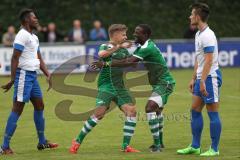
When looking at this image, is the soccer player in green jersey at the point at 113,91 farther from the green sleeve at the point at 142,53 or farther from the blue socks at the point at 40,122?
the blue socks at the point at 40,122

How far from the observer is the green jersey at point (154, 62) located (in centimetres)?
1153

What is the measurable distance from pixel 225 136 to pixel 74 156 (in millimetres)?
3532

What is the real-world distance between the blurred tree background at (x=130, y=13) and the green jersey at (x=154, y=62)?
70.3ft

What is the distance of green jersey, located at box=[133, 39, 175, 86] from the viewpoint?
11.5 metres

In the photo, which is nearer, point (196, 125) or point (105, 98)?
point (196, 125)

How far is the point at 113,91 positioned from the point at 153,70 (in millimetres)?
766

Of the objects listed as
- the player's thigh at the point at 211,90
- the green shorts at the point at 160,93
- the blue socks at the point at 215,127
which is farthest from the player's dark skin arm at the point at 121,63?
the blue socks at the point at 215,127

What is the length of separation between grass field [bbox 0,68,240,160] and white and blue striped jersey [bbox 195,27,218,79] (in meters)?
1.27

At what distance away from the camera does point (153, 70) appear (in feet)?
39.0

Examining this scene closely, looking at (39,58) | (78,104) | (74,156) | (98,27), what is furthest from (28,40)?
(98,27)

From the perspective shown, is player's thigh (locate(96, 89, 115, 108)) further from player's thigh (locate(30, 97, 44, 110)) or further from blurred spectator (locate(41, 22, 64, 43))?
blurred spectator (locate(41, 22, 64, 43))

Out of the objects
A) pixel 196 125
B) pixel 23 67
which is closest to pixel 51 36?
pixel 23 67

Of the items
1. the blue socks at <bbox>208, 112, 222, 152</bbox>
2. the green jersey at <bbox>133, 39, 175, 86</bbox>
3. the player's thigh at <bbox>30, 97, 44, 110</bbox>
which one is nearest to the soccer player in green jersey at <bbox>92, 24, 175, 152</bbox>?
the green jersey at <bbox>133, 39, 175, 86</bbox>

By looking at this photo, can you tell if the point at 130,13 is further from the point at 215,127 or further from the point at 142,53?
the point at 215,127
